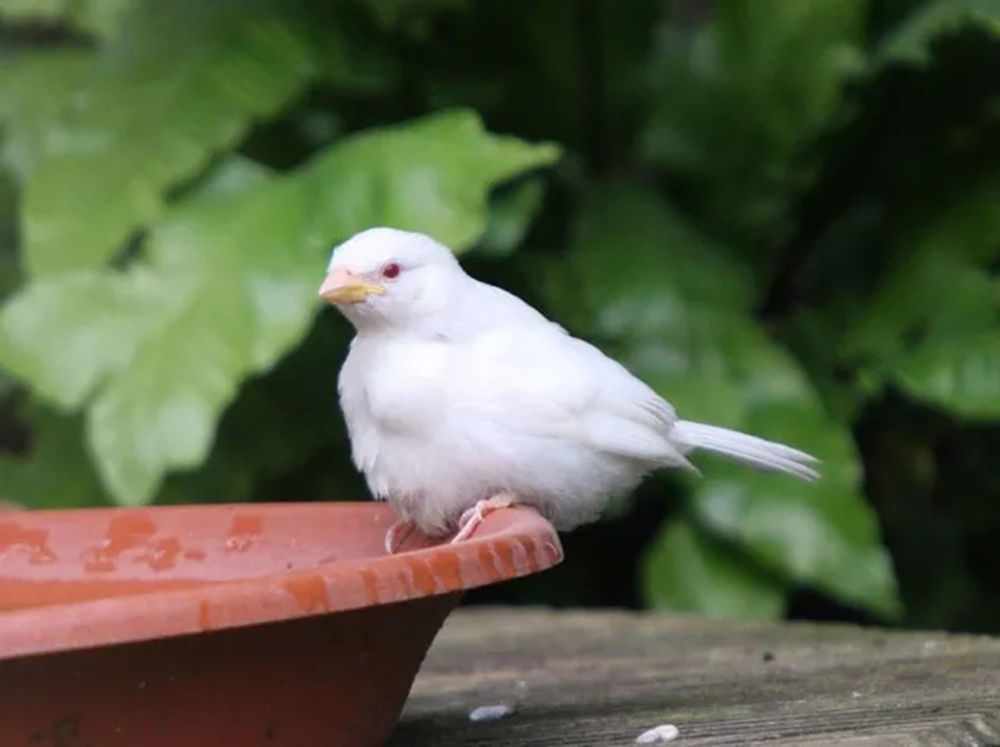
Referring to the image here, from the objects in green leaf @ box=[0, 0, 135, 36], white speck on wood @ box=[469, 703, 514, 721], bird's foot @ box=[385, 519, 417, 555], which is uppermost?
green leaf @ box=[0, 0, 135, 36]

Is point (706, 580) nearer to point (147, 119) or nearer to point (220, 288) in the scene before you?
point (220, 288)

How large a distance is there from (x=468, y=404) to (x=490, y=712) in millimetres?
370

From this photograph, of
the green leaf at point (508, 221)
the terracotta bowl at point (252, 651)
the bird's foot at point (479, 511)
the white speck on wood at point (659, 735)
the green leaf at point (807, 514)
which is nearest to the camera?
the terracotta bowl at point (252, 651)

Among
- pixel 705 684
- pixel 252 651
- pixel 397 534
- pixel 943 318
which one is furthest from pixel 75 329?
pixel 252 651

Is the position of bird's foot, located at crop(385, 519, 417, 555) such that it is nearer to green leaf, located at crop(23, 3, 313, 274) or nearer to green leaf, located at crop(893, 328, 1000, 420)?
green leaf, located at crop(23, 3, 313, 274)

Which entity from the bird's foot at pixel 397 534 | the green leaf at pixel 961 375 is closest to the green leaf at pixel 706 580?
the green leaf at pixel 961 375

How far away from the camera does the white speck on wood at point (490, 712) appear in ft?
6.42

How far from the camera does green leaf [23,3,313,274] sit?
3369 millimetres

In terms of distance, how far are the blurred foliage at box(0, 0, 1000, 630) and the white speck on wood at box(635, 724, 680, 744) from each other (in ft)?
4.61

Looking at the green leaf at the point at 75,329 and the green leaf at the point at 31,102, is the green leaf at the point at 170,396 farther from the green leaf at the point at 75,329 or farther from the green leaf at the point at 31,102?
the green leaf at the point at 31,102

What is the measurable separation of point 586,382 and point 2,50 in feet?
12.8

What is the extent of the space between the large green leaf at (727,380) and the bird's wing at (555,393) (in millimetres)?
1197

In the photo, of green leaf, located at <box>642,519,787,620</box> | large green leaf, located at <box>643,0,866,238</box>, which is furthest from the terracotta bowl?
large green leaf, located at <box>643,0,866,238</box>

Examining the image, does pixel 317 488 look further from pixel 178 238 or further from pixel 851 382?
pixel 851 382
